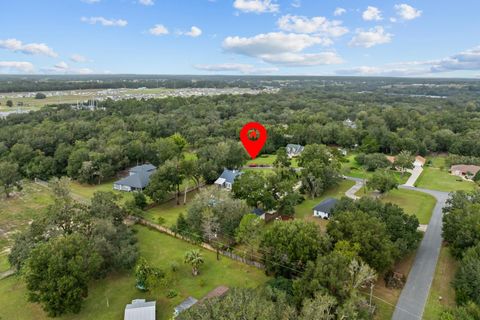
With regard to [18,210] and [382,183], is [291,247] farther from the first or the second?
[18,210]

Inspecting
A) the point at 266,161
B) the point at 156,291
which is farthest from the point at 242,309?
the point at 266,161

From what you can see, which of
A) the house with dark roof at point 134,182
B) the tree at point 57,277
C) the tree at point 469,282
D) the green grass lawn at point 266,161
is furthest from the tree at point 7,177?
the tree at point 469,282

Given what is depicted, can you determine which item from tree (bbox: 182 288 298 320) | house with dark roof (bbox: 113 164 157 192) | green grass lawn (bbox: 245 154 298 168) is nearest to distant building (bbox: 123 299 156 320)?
tree (bbox: 182 288 298 320)

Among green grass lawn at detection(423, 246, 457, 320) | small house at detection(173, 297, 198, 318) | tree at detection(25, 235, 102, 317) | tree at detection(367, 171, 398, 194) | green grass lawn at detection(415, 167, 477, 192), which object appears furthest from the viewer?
green grass lawn at detection(415, 167, 477, 192)

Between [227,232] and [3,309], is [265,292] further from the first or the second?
[3,309]

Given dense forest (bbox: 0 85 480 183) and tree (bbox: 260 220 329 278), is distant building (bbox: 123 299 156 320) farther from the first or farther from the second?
dense forest (bbox: 0 85 480 183)

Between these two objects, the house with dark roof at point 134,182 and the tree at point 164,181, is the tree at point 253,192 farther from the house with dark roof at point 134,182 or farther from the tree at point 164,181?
the house with dark roof at point 134,182
